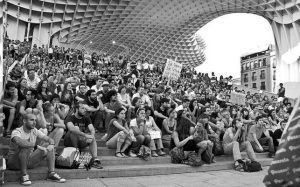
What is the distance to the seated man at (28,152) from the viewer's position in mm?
4500

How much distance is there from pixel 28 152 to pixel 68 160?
2.44 feet

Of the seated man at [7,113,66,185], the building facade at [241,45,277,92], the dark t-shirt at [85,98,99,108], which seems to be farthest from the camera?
the building facade at [241,45,277,92]

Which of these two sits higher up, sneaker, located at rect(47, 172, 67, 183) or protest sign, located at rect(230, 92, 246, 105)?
protest sign, located at rect(230, 92, 246, 105)

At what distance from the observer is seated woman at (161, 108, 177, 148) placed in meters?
7.34

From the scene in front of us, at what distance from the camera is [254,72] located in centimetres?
5909

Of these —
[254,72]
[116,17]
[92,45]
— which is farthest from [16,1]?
[254,72]

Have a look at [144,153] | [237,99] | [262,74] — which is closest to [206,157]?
[144,153]

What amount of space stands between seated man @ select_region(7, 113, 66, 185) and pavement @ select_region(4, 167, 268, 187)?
0.19m

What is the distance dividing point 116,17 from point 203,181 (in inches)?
1315

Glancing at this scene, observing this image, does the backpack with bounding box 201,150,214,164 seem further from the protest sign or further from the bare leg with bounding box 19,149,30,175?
the protest sign

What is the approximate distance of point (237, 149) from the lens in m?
6.91

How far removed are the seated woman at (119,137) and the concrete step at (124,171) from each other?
21.1 inches

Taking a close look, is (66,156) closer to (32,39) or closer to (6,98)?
(6,98)

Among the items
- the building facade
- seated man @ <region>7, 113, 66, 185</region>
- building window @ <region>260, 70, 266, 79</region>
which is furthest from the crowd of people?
building window @ <region>260, 70, 266, 79</region>
